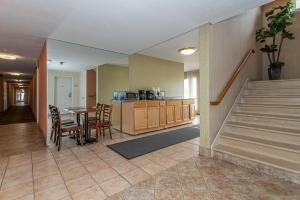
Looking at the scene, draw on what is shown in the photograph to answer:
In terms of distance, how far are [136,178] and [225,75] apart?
2688 mm

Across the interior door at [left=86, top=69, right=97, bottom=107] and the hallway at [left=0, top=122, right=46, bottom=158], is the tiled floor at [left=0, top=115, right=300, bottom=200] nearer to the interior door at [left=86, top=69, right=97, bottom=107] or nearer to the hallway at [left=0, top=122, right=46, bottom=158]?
the hallway at [left=0, top=122, right=46, bottom=158]

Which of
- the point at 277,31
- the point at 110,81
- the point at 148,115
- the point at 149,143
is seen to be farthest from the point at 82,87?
the point at 277,31

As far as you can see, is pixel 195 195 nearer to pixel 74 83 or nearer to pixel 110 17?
pixel 110 17

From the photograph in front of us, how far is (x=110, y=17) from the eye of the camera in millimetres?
2742

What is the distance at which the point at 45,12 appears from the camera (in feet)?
8.27

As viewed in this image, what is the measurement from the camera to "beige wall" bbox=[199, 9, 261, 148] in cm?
Result: 294

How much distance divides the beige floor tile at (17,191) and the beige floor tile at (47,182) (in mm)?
64

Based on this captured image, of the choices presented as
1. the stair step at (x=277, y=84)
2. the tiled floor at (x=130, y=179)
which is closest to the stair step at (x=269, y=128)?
the tiled floor at (x=130, y=179)

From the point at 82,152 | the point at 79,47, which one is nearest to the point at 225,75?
the point at 82,152

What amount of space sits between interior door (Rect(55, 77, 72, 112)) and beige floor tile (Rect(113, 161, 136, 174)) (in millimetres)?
3096

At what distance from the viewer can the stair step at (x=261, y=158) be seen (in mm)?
2147

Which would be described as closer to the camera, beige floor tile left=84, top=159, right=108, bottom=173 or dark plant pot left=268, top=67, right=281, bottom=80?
beige floor tile left=84, top=159, right=108, bottom=173

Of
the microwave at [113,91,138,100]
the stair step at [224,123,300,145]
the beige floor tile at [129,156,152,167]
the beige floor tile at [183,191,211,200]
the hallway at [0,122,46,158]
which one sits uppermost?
the microwave at [113,91,138,100]

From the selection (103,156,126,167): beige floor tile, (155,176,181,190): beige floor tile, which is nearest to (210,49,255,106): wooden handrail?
(155,176,181,190): beige floor tile
